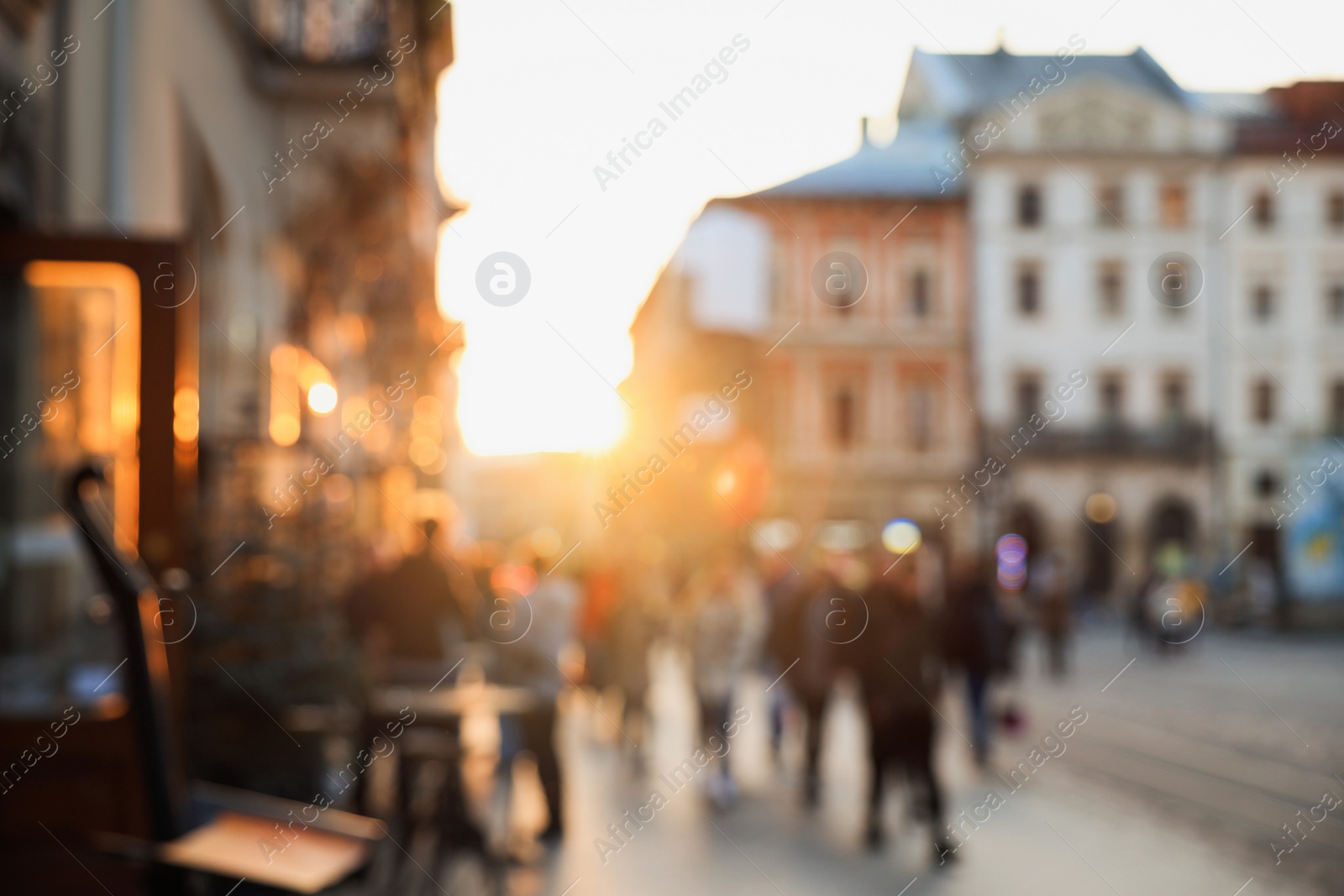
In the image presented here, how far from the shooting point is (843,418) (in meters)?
47.8

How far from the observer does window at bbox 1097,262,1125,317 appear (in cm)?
5031

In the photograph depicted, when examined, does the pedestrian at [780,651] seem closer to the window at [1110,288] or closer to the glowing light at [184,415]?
the glowing light at [184,415]

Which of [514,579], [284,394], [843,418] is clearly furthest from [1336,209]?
[284,394]

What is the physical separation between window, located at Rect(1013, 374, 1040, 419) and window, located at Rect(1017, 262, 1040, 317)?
2.30 m

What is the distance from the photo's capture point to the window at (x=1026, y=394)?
1934 inches

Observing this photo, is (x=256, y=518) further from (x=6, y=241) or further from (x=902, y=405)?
(x=902, y=405)

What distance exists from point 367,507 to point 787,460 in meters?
23.5

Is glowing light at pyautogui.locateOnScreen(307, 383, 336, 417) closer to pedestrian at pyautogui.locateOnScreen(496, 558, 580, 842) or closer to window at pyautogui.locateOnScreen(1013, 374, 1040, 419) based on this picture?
pedestrian at pyautogui.locateOnScreen(496, 558, 580, 842)

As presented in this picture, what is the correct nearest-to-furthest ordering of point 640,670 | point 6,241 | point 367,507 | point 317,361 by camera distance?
point 6,241
point 640,670
point 317,361
point 367,507

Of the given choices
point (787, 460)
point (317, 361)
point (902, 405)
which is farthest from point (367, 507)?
point (902, 405)

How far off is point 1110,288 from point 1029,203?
4.24 meters

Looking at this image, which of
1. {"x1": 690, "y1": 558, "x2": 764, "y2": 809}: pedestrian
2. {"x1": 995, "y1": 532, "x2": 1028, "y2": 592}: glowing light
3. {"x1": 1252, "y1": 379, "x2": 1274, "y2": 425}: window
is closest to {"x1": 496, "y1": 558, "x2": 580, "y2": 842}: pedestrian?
{"x1": 690, "y1": 558, "x2": 764, "y2": 809}: pedestrian

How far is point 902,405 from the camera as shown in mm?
48188

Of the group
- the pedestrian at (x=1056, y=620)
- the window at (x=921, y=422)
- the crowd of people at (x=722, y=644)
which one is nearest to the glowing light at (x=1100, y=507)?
the window at (x=921, y=422)
